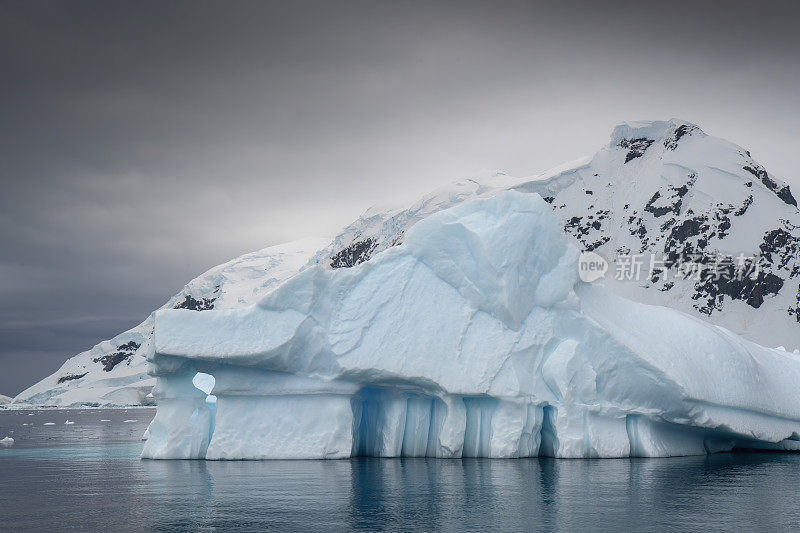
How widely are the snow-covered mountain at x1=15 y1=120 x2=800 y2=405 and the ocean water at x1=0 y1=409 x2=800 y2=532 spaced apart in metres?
85.0

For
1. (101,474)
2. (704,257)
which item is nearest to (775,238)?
(704,257)

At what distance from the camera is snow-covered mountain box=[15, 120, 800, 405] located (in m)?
115

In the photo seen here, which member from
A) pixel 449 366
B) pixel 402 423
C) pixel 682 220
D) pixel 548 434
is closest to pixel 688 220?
pixel 682 220

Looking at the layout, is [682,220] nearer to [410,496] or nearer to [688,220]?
[688,220]

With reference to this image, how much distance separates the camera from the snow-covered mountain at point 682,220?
115 meters

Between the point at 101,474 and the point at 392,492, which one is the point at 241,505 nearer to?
the point at 392,492

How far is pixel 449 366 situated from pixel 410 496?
325 inches

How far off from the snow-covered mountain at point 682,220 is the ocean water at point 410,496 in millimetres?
85039

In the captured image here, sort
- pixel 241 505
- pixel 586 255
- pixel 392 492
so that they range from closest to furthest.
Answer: pixel 241 505 → pixel 392 492 → pixel 586 255

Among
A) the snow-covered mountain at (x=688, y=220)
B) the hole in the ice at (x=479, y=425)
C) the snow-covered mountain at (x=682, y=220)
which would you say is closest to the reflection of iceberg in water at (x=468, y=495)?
the hole in the ice at (x=479, y=425)

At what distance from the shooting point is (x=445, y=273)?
27.4 metres

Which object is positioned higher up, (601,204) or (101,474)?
(601,204)

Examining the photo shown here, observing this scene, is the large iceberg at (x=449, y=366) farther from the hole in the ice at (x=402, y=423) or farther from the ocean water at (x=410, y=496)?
the ocean water at (x=410, y=496)

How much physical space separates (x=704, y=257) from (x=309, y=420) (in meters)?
104
